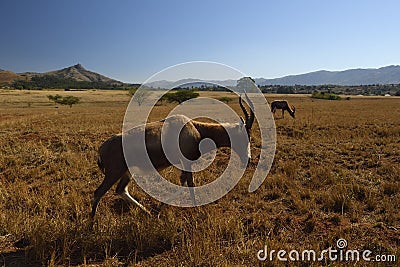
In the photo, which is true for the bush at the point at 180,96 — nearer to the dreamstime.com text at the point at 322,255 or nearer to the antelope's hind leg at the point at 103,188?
the antelope's hind leg at the point at 103,188

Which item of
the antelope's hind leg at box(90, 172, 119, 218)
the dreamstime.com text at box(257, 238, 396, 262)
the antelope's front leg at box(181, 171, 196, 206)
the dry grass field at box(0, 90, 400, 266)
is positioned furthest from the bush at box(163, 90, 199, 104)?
the dreamstime.com text at box(257, 238, 396, 262)

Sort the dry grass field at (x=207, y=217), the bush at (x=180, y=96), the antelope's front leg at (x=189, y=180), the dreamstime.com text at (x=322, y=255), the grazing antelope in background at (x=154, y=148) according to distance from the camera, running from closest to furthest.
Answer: the dreamstime.com text at (x=322, y=255) → the dry grass field at (x=207, y=217) → the grazing antelope in background at (x=154, y=148) → the antelope's front leg at (x=189, y=180) → the bush at (x=180, y=96)

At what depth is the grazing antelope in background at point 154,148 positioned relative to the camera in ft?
18.6

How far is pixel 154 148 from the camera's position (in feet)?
20.0

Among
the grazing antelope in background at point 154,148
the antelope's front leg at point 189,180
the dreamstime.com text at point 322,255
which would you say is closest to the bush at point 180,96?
the grazing antelope in background at point 154,148

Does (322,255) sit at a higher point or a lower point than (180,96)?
lower

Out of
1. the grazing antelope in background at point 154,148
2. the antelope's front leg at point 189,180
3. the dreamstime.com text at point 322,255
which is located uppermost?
the grazing antelope in background at point 154,148

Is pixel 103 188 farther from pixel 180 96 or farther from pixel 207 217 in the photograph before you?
pixel 180 96

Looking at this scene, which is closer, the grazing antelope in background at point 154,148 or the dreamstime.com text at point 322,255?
the dreamstime.com text at point 322,255

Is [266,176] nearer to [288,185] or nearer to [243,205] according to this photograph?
[288,185]

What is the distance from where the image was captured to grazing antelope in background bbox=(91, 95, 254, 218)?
5.66 meters

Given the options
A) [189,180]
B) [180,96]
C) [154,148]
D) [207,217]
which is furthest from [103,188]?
[180,96]

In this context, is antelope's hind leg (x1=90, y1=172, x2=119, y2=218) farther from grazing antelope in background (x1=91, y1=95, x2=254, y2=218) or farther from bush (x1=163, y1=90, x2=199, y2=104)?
bush (x1=163, y1=90, x2=199, y2=104)

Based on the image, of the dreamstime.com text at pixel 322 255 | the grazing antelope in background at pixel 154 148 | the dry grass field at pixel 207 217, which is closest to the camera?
the dreamstime.com text at pixel 322 255
